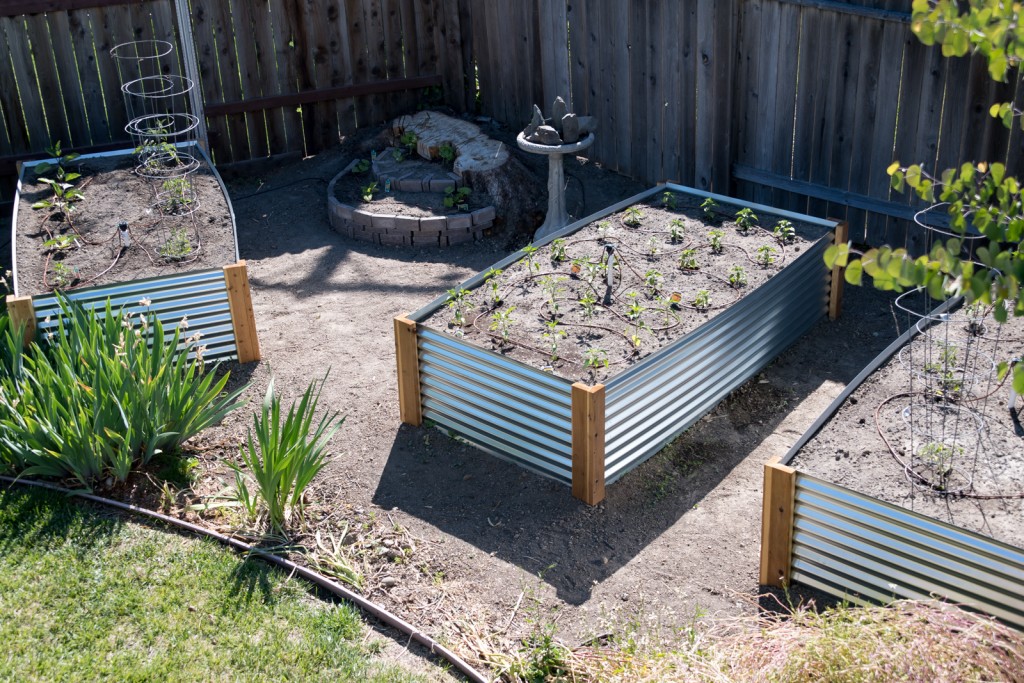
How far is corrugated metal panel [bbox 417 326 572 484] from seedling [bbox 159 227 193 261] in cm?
193

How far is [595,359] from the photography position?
5.54 metres


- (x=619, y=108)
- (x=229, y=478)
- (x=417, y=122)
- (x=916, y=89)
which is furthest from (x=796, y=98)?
(x=229, y=478)

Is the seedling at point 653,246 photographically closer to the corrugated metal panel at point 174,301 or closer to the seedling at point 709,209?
the seedling at point 709,209

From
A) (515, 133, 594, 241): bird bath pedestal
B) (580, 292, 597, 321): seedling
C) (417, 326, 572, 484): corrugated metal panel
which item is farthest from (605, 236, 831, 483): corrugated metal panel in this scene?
(515, 133, 594, 241): bird bath pedestal

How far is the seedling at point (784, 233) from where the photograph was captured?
272 inches

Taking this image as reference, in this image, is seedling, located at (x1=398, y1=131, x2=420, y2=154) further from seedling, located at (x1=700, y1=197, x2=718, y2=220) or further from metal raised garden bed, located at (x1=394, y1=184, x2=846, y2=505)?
metal raised garden bed, located at (x1=394, y1=184, x2=846, y2=505)

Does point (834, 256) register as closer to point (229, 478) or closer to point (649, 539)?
point (649, 539)

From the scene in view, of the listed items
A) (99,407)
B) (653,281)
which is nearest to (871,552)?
(653,281)

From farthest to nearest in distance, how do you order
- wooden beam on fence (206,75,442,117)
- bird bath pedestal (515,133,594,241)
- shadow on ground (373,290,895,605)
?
wooden beam on fence (206,75,442,117) < bird bath pedestal (515,133,594,241) < shadow on ground (373,290,895,605)

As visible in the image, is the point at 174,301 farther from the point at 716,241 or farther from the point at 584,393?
the point at 716,241

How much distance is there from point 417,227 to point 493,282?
2.27 metres

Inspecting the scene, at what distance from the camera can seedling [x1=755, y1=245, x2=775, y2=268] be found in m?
6.60

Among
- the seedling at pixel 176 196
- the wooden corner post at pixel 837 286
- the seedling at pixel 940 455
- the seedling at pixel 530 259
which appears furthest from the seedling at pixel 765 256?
the seedling at pixel 176 196

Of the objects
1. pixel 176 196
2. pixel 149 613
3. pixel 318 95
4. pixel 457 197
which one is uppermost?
pixel 318 95
